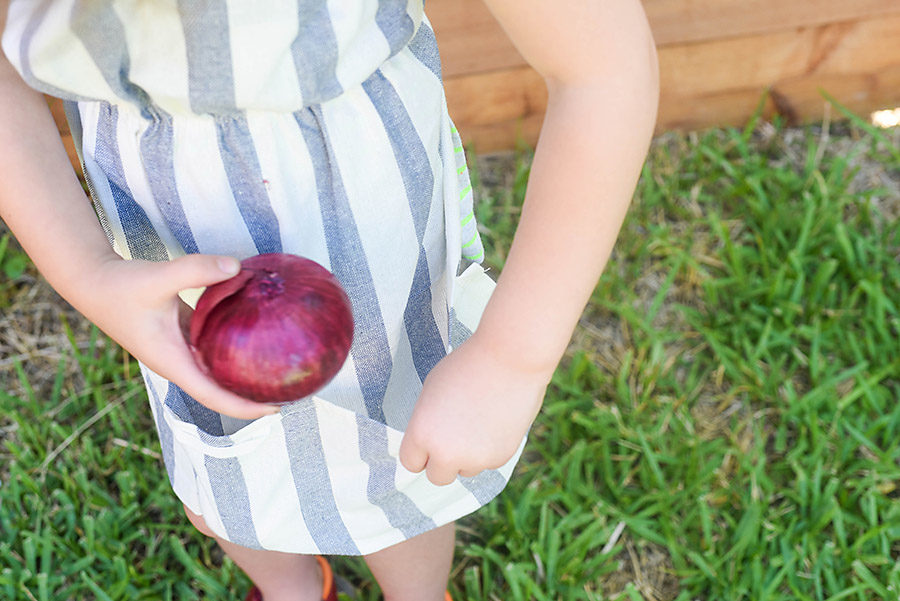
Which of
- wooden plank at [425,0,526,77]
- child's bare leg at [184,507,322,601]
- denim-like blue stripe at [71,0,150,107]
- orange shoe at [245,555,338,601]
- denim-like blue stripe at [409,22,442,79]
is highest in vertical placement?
denim-like blue stripe at [71,0,150,107]

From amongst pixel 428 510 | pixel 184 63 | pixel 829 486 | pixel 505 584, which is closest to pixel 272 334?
pixel 184 63

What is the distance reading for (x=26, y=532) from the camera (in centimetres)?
128

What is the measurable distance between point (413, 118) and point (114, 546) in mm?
871

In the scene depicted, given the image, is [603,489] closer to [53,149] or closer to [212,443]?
[212,443]

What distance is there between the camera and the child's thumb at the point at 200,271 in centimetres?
67

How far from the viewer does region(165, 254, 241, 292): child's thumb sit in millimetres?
668

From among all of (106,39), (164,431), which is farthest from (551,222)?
(164,431)

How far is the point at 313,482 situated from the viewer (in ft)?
3.05

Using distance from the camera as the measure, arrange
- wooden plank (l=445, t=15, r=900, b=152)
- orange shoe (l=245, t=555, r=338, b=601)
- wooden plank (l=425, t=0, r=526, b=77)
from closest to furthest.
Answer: orange shoe (l=245, t=555, r=338, b=601), wooden plank (l=425, t=0, r=526, b=77), wooden plank (l=445, t=15, r=900, b=152)

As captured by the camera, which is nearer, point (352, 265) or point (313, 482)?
point (352, 265)

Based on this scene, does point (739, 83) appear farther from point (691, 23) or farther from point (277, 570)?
point (277, 570)

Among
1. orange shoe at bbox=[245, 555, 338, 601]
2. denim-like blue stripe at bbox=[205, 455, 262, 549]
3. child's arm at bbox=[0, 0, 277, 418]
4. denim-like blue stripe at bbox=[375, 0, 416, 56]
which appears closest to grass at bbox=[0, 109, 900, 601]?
orange shoe at bbox=[245, 555, 338, 601]

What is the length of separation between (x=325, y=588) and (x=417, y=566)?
186 mm

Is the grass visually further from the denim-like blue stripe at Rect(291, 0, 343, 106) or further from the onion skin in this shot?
the denim-like blue stripe at Rect(291, 0, 343, 106)
